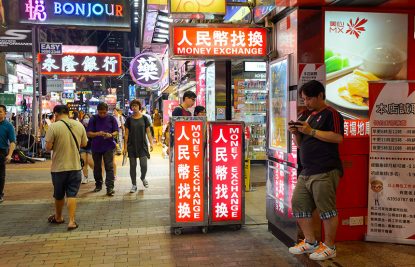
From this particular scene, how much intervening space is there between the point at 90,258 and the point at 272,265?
81.3 inches

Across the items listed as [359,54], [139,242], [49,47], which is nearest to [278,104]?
[359,54]

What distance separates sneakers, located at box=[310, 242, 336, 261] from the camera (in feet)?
14.1

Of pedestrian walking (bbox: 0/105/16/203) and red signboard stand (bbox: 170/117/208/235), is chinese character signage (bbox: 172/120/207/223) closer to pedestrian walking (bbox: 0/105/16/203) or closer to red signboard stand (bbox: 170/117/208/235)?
red signboard stand (bbox: 170/117/208/235)

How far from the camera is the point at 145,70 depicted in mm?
15188

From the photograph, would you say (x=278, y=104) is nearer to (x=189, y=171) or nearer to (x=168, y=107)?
(x=189, y=171)

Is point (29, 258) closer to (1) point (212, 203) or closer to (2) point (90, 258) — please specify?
(2) point (90, 258)

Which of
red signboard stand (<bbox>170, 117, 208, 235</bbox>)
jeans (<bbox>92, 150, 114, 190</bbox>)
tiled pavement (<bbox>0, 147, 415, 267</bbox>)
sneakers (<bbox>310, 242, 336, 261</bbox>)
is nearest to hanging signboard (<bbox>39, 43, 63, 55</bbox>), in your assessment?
jeans (<bbox>92, 150, 114, 190</bbox>)

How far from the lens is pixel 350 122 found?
519cm

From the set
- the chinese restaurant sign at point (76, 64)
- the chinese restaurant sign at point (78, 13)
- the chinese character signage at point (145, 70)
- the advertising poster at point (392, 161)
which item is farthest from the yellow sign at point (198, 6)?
the chinese restaurant sign at point (76, 64)

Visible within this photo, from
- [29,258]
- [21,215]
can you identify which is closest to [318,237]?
[29,258]

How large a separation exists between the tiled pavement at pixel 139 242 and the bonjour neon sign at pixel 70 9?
8.46 meters

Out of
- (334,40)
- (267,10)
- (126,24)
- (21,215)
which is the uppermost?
(126,24)

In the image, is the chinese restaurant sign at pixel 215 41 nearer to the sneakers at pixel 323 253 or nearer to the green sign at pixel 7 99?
the sneakers at pixel 323 253

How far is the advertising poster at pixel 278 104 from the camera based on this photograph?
5061 millimetres
